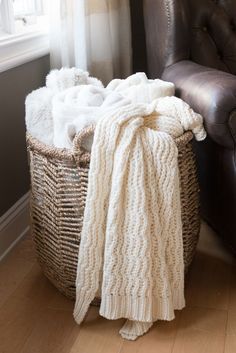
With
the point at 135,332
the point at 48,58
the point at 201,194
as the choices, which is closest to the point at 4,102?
the point at 48,58

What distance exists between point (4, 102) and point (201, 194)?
2.44 ft

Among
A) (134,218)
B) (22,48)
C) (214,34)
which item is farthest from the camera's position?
(214,34)

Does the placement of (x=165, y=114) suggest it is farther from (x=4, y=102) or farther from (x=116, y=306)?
(x=4, y=102)

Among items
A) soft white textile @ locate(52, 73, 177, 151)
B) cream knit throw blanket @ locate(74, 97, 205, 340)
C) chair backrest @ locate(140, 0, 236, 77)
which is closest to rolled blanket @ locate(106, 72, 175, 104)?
soft white textile @ locate(52, 73, 177, 151)

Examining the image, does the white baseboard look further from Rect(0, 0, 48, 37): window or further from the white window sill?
Rect(0, 0, 48, 37): window

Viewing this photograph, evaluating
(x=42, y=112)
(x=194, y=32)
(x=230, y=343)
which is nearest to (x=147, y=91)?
(x=42, y=112)

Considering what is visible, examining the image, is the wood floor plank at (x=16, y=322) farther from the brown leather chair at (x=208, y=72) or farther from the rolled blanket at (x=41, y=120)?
the brown leather chair at (x=208, y=72)

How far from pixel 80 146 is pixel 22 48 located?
67 cm

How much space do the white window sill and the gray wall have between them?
4 centimetres

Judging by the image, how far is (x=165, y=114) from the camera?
131cm

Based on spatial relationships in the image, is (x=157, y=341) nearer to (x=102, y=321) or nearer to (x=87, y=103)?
(x=102, y=321)

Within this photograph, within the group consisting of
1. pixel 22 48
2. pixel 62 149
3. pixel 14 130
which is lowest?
pixel 14 130

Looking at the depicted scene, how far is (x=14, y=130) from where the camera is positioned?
1.75m

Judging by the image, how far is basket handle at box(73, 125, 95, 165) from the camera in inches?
48.1
